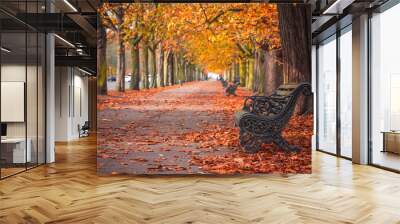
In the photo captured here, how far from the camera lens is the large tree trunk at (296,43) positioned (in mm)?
7180

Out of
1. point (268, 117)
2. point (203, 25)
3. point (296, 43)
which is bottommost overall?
point (268, 117)

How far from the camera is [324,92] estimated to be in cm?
1140

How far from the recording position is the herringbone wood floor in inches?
173

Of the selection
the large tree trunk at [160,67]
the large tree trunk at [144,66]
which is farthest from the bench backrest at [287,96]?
the large tree trunk at [144,66]

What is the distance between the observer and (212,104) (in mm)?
7289

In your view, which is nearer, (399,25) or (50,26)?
(399,25)

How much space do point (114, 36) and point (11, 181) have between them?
2.93 meters

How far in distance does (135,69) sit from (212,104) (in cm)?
150

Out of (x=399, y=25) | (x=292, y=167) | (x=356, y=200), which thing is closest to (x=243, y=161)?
(x=292, y=167)

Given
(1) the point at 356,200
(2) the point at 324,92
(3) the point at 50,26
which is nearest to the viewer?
(1) the point at 356,200

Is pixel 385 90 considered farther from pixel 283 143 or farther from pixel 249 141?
pixel 249 141

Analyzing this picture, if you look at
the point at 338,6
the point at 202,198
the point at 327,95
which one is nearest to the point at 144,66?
the point at 202,198

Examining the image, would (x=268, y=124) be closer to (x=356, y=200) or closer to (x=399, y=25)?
(x=356, y=200)

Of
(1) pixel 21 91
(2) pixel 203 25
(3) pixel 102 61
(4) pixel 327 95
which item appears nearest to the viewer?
(3) pixel 102 61
